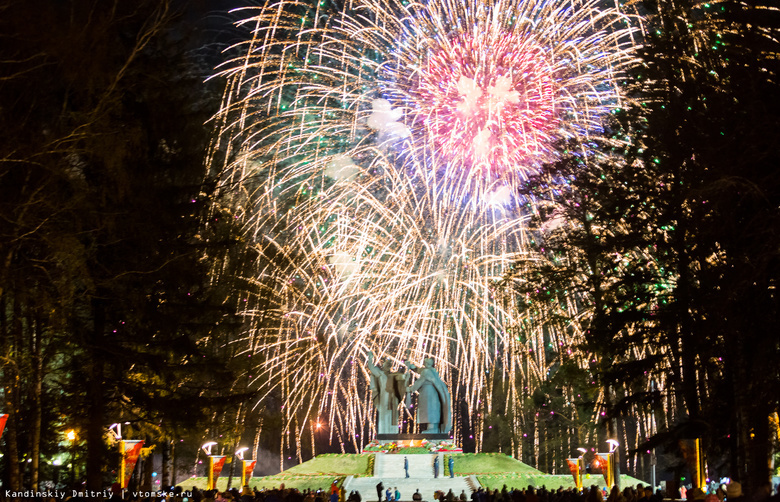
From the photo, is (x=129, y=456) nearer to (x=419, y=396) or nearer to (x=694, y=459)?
(x=694, y=459)

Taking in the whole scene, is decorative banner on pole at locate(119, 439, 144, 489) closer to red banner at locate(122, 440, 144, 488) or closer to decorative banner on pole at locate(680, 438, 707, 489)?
red banner at locate(122, 440, 144, 488)

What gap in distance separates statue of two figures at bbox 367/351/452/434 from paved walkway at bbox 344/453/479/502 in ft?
13.2

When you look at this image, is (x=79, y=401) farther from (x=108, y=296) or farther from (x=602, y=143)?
(x=602, y=143)

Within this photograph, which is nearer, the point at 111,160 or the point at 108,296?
the point at 111,160

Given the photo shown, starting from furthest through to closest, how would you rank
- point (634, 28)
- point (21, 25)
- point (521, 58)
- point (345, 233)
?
point (345, 233) → point (521, 58) → point (634, 28) → point (21, 25)

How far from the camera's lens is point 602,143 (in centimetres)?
2558

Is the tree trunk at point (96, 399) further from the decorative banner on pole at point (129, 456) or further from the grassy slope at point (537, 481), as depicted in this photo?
the grassy slope at point (537, 481)

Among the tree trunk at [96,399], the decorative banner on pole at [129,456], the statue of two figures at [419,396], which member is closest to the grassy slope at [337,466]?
the statue of two figures at [419,396]

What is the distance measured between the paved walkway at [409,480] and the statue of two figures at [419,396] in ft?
13.2

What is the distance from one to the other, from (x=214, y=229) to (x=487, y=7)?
15055 millimetres

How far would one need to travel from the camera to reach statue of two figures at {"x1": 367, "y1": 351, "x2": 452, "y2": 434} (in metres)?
43.1

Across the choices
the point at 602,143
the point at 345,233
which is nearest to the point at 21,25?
the point at 602,143

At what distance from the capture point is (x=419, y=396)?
43438mm

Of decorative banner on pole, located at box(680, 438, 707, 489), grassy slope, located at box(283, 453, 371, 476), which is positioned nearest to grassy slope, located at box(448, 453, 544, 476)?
grassy slope, located at box(283, 453, 371, 476)
